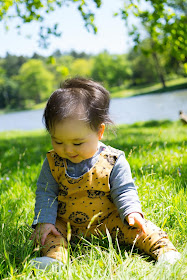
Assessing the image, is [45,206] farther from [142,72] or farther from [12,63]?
[12,63]

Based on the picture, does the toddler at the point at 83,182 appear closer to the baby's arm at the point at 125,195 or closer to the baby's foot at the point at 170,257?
the baby's arm at the point at 125,195

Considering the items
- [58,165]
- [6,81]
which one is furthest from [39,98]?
[58,165]

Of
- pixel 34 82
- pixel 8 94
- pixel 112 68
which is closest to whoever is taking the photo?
pixel 34 82

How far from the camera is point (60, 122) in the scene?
1.92m

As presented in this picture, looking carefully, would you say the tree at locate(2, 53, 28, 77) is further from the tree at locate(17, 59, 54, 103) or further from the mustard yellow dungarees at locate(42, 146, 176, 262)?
the mustard yellow dungarees at locate(42, 146, 176, 262)

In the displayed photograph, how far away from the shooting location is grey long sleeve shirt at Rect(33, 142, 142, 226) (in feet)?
6.48

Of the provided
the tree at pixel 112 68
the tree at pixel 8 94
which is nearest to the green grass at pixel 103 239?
the tree at pixel 8 94

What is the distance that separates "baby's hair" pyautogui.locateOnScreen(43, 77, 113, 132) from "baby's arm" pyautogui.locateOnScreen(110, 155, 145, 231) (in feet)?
1.13

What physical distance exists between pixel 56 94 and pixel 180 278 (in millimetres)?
1346

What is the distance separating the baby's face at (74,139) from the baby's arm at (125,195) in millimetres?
228

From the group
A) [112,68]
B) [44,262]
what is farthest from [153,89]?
[44,262]

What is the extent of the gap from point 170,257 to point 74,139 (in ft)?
3.02

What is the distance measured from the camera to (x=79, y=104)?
6.48 feet

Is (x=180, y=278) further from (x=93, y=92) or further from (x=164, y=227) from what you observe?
(x=93, y=92)
